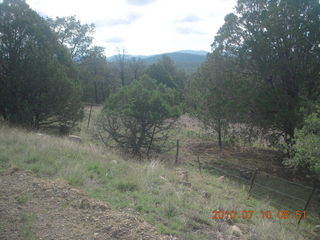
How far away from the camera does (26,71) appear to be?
10.4m

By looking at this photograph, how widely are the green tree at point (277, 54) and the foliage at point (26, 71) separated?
27.4ft

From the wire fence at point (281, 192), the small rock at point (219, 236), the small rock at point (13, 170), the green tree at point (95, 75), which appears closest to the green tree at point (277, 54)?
the wire fence at point (281, 192)

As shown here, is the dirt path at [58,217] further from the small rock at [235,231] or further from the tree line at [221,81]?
the tree line at [221,81]

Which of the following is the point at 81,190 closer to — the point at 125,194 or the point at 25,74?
the point at 125,194

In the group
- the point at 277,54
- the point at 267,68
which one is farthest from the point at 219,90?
the point at 277,54

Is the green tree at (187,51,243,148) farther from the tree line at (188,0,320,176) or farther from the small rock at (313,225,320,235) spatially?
the small rock at (313,225,320,235)

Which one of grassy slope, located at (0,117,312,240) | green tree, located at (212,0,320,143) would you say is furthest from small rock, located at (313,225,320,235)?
green tree, located at (212,0,320,143)

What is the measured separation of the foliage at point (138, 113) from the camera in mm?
9859

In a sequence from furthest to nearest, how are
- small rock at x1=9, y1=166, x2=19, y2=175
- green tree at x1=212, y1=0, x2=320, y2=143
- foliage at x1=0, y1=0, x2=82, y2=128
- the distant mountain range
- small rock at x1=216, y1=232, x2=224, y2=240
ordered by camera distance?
1. the distant mountain range
2. foliage at x1=0, y1=0, x2=82, y2=128
3. green tree at x1=212, y1=0, x2=320, y2=143
4. small rock at x1=9, y1=166, x2=19, y2=175
5. small rock at x1=216, y1=232, x2=224, y2=240

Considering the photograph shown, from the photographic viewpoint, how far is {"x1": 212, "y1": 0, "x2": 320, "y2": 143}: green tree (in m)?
9.80

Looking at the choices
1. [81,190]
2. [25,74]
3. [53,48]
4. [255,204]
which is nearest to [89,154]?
[81,190]

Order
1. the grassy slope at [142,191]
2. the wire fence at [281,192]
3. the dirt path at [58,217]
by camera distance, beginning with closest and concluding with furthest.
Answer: the dirt path at [58,217]
the grassy slope at [142,191]
the wire fence at [281,192]

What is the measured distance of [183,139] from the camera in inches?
670

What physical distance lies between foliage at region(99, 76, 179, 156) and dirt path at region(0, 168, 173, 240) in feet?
18.8
